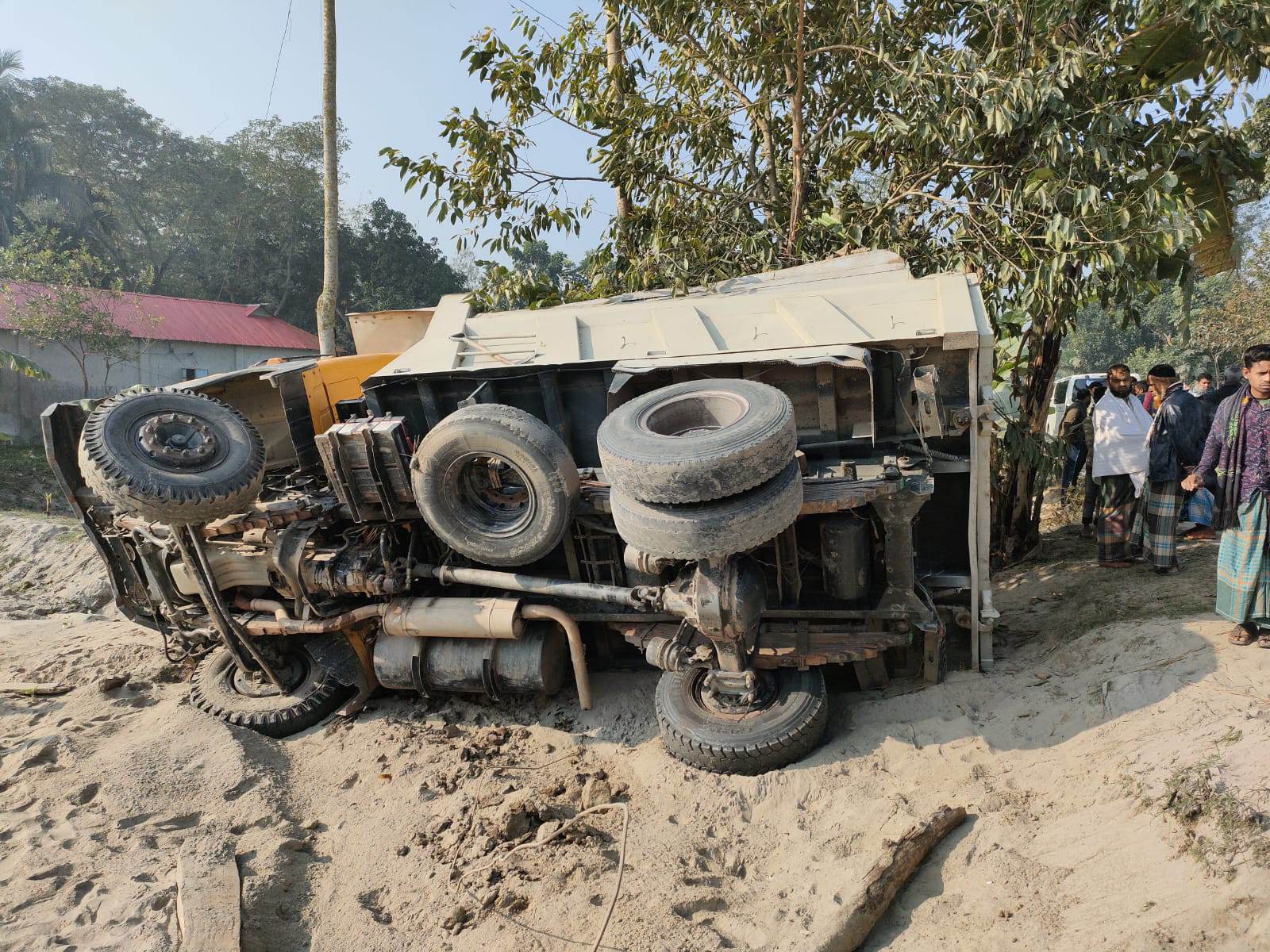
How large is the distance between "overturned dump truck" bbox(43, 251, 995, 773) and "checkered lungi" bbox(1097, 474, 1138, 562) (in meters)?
1.94

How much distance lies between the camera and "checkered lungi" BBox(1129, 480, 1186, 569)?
17.6 feet

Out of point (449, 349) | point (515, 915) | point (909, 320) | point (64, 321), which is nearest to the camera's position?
point (515, 915)

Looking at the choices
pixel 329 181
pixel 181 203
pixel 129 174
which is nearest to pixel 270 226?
pixel 181 203

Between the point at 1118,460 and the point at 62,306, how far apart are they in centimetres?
2037

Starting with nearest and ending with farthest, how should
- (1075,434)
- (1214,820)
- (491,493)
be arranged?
(1214,820), (491,493), (1075,434)

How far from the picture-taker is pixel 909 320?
4.07 meters

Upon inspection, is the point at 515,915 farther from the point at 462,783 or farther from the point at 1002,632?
the point at 1002,632

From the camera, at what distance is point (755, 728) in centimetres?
388

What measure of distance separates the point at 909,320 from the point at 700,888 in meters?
2.96

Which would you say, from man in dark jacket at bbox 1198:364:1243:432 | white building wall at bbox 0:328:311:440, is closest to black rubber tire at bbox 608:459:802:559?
man in dark jacket at bbox 1198:364:1243:432

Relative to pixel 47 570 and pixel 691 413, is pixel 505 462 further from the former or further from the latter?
pixel 47 570

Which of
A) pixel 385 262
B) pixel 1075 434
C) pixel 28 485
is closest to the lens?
pixel 1075 434

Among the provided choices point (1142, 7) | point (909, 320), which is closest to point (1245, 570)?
point (909, 320)

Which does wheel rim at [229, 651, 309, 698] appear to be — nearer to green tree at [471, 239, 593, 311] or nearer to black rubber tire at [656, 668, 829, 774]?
black rubber tire at [656, 668, 829, 774]
